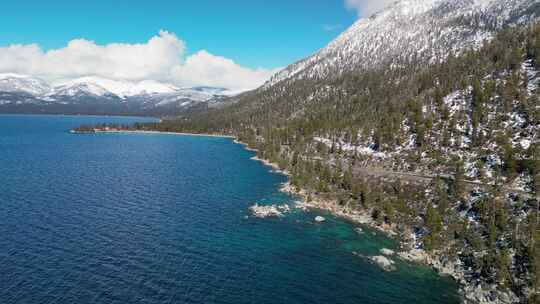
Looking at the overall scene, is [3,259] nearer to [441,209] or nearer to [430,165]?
[441,209]

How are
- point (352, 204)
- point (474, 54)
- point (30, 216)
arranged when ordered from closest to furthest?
point (30, 216) → point (352, 204) → point (474, 54)

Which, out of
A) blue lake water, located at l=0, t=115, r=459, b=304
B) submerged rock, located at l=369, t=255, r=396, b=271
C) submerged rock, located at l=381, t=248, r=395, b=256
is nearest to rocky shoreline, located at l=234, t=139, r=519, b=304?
submerged rock, located at l=369, t=255, r=396, b=271

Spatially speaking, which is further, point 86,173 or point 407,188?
point 86,173

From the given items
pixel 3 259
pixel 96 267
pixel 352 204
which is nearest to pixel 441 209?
pixel 352 204

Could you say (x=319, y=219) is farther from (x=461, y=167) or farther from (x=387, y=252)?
(x=461, y=167)

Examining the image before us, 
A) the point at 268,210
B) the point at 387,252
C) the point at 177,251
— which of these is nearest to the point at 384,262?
the point at 387,252

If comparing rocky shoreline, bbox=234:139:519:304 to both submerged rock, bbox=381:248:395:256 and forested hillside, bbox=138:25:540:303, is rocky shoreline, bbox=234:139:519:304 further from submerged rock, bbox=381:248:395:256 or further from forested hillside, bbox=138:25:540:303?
submerged rock, bbox=381:248:395:256

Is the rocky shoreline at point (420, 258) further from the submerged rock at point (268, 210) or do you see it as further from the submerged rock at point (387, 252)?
the submerged rock at point (268, 210)
